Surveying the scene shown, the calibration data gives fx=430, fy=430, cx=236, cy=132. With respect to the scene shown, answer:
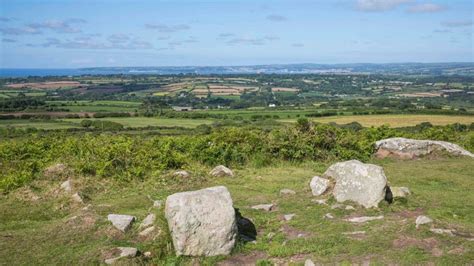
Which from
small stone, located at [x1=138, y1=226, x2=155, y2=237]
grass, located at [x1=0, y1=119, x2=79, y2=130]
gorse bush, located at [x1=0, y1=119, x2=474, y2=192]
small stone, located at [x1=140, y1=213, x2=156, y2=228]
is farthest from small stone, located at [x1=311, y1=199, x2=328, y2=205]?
grass, located at [x1=0, y1=119, x2=79, y2=130]

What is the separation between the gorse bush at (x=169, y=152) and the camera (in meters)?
18.3

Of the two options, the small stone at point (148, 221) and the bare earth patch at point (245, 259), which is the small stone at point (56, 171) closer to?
the small stone at point (148, 221)

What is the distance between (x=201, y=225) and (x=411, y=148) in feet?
60.1

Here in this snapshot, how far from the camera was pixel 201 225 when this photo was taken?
1044 centimetres

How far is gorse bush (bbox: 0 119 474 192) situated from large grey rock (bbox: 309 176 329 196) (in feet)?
22.9

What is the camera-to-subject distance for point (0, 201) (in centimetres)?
1554

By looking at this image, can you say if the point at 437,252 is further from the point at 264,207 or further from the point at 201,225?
the point at 264,207

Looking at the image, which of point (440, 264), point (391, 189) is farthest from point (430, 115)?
point (440, 264)

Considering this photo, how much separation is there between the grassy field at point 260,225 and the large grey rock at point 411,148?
6.18 metres

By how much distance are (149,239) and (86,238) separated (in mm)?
1727

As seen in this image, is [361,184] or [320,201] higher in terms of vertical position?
[361,184]

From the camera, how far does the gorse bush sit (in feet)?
60.1

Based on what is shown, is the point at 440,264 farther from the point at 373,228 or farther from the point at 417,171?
the point at 417,171

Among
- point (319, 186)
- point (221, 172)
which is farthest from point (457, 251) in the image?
point (221, 172)
